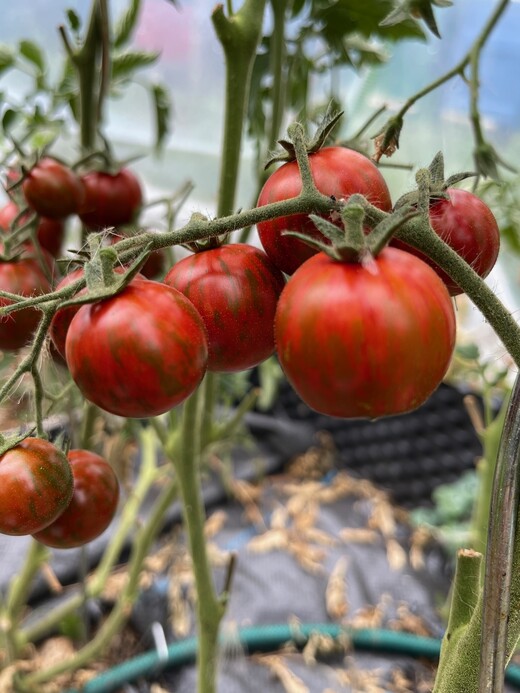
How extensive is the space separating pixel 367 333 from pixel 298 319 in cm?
3

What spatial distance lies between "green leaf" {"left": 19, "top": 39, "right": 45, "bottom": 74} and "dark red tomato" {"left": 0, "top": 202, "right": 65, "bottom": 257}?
0.29m

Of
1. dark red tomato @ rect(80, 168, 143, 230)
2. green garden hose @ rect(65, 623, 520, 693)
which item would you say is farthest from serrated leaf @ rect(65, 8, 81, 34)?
green garden hose @ rect(65, 623, 520, 693)

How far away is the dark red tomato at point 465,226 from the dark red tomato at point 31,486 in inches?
10.0

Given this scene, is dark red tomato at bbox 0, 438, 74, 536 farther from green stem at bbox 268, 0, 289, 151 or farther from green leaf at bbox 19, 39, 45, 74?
green leaf at bbox 19, 39, 45, 74

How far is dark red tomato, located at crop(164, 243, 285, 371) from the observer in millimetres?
336

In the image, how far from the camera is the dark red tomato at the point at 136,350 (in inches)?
11.1

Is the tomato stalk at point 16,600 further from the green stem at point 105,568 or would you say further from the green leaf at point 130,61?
the green leaf at point 130,61

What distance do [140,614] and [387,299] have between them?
1.02 meters

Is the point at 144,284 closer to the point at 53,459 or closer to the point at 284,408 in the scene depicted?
the point at 53,459

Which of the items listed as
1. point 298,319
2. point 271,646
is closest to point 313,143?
point 298,319

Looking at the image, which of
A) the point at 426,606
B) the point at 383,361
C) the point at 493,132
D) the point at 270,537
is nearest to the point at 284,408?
the point at 270,537

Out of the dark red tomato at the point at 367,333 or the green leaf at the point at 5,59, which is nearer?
the dark red tomato at the point at 367,333

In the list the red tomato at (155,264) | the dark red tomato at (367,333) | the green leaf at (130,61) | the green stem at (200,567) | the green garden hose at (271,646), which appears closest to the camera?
the dark red tomato at (367,333)

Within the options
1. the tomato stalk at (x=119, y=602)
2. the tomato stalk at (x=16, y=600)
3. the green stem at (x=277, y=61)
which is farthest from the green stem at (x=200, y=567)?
the green stem at (x=277, y=61)
